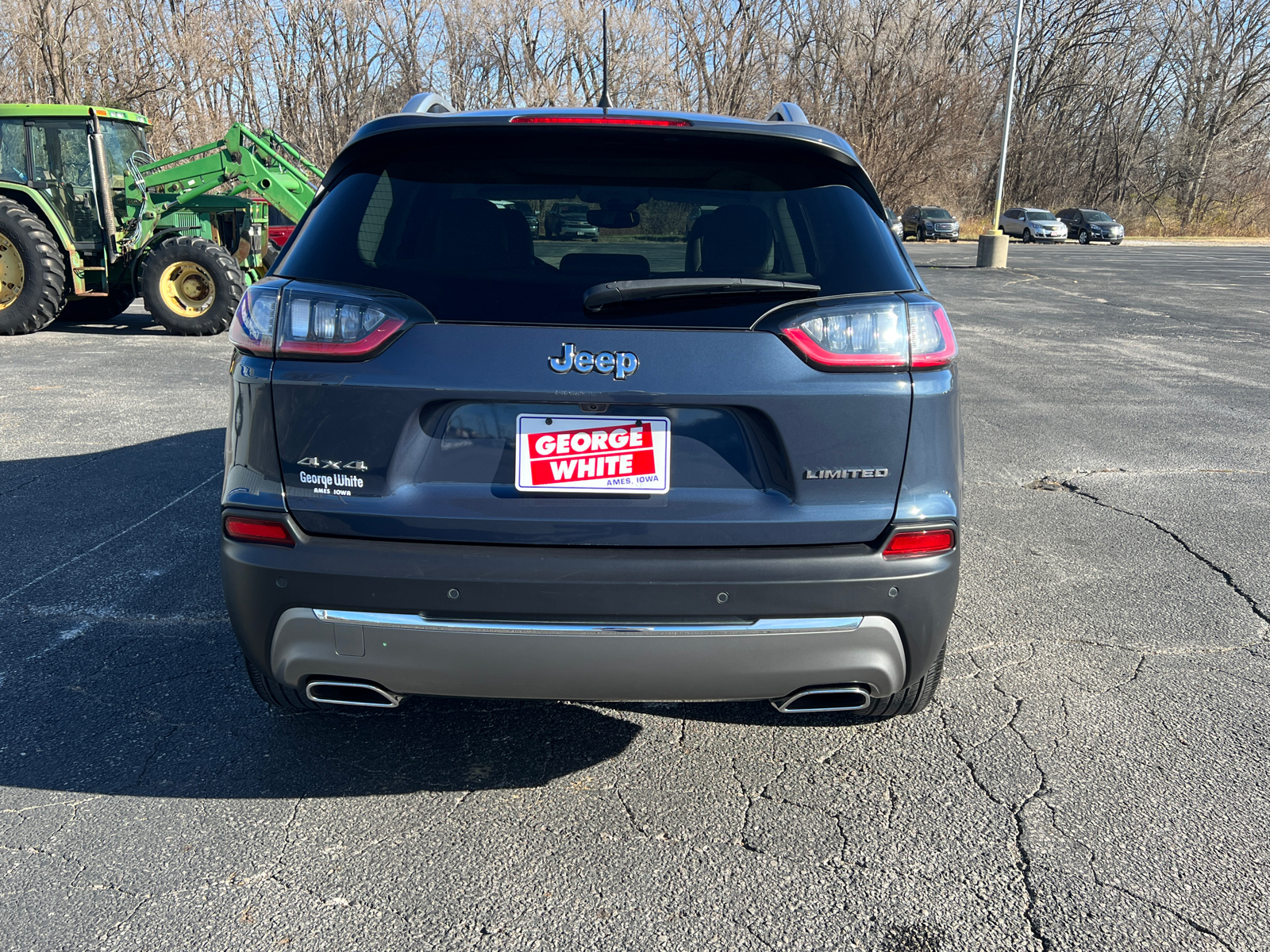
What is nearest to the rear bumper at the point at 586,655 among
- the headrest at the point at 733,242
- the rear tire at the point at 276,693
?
the rear tire at the point at 276,693

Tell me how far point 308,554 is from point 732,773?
138cm

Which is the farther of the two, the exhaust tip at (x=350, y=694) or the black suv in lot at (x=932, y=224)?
the black suv in lot at (x=932, y=224)

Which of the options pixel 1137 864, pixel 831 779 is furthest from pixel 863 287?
pixel 1137 864

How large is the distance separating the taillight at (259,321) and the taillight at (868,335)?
4.05ft

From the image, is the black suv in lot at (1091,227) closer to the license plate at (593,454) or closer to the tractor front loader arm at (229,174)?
the tractor front loader arm at (229,174)

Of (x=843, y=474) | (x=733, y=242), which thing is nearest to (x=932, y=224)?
(x=733, y=242)

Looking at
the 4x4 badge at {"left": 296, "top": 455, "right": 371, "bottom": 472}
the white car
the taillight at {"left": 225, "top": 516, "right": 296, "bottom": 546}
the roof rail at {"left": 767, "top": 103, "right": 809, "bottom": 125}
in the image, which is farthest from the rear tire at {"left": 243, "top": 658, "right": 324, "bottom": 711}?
the white car

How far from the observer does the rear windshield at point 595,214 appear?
94.5 inches

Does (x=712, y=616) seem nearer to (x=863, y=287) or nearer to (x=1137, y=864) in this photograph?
(x=863, y=287)

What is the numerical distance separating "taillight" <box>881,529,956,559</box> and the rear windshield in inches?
24.3

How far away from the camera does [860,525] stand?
7.55ft

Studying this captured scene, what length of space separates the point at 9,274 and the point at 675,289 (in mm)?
12064

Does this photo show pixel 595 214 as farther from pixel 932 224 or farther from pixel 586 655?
pixel 932 224

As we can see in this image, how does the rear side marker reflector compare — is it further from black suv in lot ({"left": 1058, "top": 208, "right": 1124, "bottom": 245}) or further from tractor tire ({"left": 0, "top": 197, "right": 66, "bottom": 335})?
black suv in lot ({"left": 1058, "top": 208, "right": 1124, "bottom": 245})
